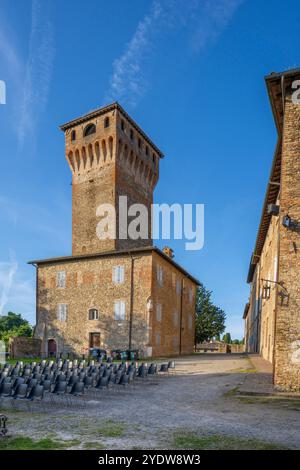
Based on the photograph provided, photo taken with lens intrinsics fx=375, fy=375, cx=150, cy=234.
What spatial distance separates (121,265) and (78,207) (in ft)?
35.2

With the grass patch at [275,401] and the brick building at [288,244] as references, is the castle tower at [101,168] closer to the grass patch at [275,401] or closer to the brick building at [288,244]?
the brick building at [288,244]

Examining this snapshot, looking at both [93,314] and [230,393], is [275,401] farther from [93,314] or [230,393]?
[93,314]

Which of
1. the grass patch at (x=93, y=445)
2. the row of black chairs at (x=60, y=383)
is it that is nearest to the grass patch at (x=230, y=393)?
the row of black chairs at (x=60, y=383)

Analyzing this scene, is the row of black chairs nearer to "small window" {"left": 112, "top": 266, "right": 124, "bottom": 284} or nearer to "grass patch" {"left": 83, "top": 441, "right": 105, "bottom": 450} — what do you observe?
"grass patch" {"left": 83, "top": 441, "right": 105, "bottom": 450}

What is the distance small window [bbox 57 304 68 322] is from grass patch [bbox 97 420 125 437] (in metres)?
23.3

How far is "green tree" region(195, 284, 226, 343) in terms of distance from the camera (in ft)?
147

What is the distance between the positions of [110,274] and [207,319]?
69.4ft

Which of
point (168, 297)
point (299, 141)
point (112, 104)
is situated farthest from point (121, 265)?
point (299, 141)

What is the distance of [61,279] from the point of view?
30.5 meters

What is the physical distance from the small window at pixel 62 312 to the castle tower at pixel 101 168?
6.00 metres

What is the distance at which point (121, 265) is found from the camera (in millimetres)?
27844

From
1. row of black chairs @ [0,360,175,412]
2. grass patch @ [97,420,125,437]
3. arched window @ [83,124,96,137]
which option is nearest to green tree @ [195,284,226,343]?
arched window @ [83,124,96,137]

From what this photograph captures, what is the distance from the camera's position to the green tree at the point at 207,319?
147 feet
